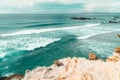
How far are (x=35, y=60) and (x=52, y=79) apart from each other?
20.9 meters

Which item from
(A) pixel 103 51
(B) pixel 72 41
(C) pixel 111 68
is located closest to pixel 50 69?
(C) pixel 111 68

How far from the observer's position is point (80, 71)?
16219mm

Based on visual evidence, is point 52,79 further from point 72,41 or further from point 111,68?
point 72,41

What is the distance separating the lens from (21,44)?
46.9 m

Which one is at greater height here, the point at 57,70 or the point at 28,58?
the point at 57,70

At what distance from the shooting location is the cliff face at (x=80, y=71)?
15.5 metres

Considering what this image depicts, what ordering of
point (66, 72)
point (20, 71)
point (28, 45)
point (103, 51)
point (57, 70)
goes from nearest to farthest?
point (66, 72), point (57, 70), point (20, 71), point (103, 51), point (28, 45)

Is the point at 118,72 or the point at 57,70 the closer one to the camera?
the point at 118,72

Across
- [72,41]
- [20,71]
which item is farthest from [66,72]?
[72,41]

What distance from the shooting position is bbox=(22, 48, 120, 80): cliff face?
15.5 metres

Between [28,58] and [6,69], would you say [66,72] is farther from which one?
[28,58]

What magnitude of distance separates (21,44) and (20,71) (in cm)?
1617

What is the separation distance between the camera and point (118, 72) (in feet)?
51.4

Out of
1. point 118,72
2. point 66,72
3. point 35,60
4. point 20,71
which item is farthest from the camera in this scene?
point 35,60
